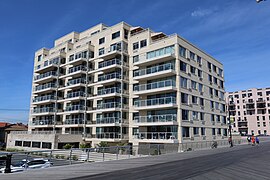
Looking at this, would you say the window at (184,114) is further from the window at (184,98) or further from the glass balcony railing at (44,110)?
the glass balcony railing at (44,110)

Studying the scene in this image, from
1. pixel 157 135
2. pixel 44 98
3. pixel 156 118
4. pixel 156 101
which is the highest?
pixel 44 98

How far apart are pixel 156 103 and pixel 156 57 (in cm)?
678

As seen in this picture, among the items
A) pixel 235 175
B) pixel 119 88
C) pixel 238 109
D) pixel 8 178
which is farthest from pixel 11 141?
pixel 238 109

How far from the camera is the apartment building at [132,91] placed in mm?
32062

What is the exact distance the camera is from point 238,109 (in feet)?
332

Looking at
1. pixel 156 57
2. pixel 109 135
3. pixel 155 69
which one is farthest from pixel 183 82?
pixel 109 135

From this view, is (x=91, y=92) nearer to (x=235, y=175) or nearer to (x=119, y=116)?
(x=119, y=116)

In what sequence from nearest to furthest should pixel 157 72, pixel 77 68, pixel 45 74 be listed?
pixel 157 72 → pixel 77 68 → pixel 45 74

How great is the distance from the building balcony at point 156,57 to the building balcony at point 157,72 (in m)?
1.14

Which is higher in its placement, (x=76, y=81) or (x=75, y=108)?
(x=76, y=81)

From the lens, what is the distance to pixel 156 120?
3150 centimetres

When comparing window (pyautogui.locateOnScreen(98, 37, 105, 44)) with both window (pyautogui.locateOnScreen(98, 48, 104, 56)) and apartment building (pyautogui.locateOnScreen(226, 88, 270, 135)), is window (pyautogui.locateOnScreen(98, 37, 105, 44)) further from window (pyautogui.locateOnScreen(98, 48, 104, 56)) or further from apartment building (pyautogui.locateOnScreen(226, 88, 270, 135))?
apartment building (pyautogui.locateOnScreen(226, 88, 270, 135))

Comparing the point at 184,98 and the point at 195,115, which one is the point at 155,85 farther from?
the point at 195,115

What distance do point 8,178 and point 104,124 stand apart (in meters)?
27.0
